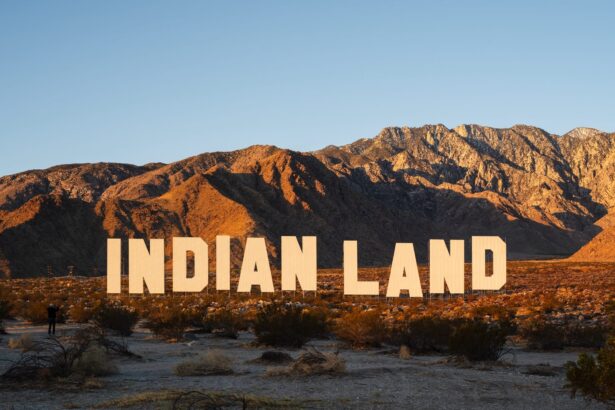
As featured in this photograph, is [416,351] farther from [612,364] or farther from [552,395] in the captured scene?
[612,364]

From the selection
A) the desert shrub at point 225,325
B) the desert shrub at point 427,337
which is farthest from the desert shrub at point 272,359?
the desert shrub at point 225,325

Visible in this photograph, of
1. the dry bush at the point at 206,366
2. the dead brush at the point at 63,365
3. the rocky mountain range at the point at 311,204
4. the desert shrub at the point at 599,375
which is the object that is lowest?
the dry bush at the point at 206,366

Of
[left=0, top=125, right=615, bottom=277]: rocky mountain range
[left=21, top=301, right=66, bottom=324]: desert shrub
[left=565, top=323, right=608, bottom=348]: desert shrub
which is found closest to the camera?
[left=565, top=323, right=608, bottom=348]: desert shrub

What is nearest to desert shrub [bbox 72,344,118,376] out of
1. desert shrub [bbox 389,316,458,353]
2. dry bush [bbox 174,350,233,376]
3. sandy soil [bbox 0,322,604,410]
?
sandy soil [bbox 0,322,604,410]

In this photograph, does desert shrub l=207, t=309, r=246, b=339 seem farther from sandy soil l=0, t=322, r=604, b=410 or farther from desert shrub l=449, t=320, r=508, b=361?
desert shrub l=449, t=320, r=508, b=361

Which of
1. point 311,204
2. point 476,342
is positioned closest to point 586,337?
point 476,342

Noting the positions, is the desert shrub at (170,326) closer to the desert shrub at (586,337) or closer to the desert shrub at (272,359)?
the desert shrub at (272,359)
